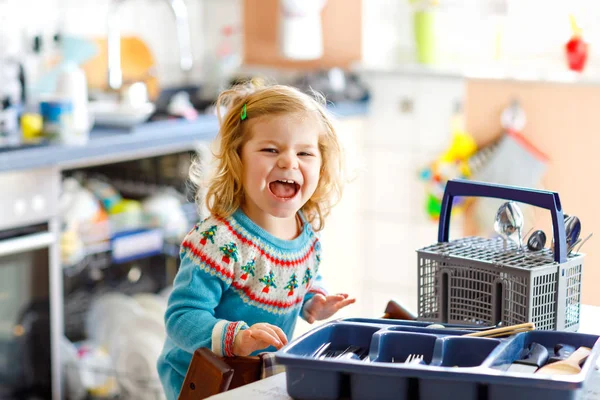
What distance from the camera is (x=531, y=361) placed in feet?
3.68

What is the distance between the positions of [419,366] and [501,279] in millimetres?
310

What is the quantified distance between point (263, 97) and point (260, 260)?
262 mm

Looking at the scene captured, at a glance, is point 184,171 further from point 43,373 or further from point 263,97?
point 263,97

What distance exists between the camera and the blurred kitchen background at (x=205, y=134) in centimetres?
264

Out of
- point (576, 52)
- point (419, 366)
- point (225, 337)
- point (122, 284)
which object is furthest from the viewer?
point (122, 284)

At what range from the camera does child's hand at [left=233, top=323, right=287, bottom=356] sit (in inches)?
47.3

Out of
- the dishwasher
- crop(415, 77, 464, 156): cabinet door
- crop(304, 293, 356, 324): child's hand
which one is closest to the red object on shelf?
crop(415, 77, 464, 156): cabinet door

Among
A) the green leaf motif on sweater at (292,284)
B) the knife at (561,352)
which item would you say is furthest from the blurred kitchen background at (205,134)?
the knife at (561,352)

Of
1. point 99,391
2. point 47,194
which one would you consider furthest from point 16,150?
point 99,391

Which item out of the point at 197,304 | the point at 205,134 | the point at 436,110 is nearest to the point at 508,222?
the point at 197,304

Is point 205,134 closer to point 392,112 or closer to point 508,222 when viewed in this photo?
point 392,112

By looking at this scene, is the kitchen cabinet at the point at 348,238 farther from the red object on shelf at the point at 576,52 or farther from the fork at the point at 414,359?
the fork at the point at 414,359

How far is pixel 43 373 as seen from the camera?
8.80 feet

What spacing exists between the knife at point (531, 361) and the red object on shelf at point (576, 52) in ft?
6.57
